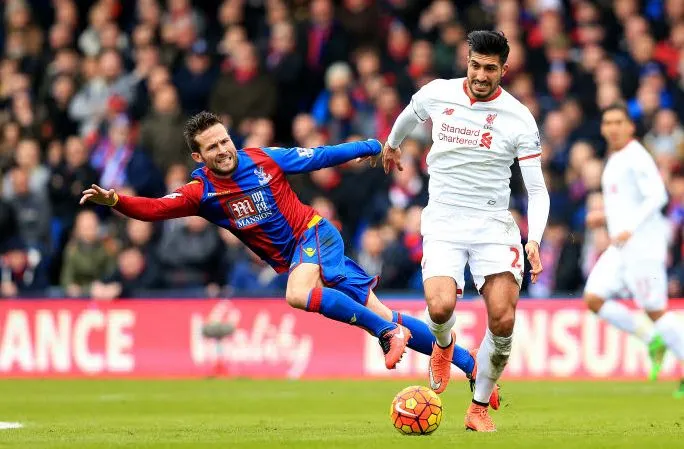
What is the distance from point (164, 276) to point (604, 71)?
21.0ft

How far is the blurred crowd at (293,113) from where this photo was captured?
18703 millimetres

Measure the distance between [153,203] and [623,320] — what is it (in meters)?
5.99

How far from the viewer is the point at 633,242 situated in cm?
1494

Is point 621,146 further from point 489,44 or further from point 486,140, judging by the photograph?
point 489,44

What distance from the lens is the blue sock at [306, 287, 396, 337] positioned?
35.9 feet

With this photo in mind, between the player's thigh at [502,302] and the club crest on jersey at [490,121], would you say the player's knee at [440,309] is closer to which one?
the player's thigh at [502,302]

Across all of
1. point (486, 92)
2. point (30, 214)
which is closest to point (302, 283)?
point (486, 92)

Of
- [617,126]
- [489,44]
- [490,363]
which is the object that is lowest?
[490,363]

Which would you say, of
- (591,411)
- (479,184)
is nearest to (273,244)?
(479,184)

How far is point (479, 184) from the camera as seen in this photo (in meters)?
10.5

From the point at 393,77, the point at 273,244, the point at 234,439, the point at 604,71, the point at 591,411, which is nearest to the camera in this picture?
the point at 234,439

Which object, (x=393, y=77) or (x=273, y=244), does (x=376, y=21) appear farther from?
(x=273, y=244)

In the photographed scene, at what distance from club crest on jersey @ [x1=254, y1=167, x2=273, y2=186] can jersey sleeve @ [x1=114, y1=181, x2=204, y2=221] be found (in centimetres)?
46

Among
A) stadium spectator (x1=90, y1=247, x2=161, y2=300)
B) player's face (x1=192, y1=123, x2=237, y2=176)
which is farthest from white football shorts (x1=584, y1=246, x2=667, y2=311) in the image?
stadium spectator (x1=90, y1=247, x2=161, y2=300)
